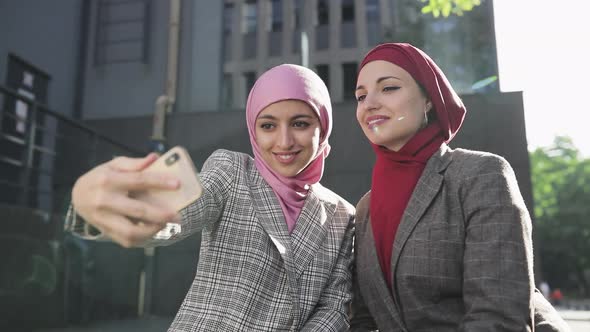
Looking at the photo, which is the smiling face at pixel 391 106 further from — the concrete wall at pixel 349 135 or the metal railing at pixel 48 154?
the metal railing at pixel 48 154

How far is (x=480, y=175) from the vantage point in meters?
1.68

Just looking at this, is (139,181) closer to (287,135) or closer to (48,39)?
(287,135)

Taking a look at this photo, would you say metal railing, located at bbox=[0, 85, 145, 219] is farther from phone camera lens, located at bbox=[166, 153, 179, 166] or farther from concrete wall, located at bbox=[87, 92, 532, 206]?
phone camera lens, located at bbox=[166, 153, 179, 166]

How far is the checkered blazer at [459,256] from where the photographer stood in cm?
152

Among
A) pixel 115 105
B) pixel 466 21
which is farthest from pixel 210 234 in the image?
pixel 115 105

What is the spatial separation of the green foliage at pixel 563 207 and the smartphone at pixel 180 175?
104 feet

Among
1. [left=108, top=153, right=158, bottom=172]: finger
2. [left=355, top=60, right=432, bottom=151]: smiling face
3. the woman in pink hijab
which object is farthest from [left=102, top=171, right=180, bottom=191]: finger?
[left=355, top=60, right=432, bottom=151]: smiling face

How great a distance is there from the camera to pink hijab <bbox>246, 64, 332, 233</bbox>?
203 centimetres

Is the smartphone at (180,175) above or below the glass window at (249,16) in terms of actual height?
below

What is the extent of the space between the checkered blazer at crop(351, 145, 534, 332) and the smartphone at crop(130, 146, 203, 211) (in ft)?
3.23

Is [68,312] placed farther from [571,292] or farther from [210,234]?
[571,292]

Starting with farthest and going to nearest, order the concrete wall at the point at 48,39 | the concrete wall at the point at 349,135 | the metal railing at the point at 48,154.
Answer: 1. the metal railing at the point at 48,154
2. the concrete wall at the point at 48,39
3. the concrete wall at the point at 349,135

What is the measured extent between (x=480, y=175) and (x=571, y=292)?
3749cm

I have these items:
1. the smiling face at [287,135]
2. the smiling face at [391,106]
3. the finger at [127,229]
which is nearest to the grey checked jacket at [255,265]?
the smiling face at [287,135]
